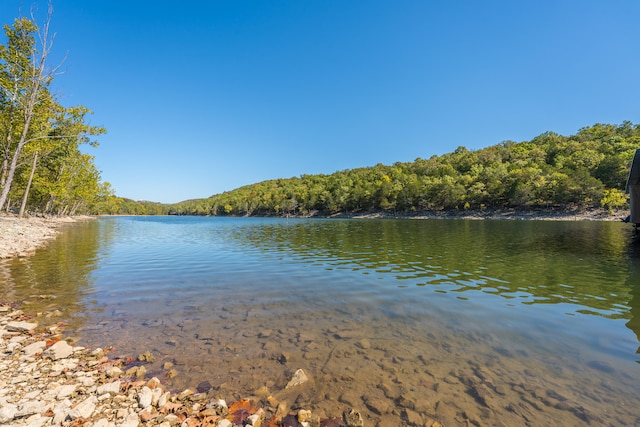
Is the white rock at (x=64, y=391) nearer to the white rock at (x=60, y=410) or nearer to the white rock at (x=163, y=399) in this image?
the white rock at (x=60, y=410)

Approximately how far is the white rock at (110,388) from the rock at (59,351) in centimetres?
207

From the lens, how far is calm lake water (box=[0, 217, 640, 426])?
17.1 ft

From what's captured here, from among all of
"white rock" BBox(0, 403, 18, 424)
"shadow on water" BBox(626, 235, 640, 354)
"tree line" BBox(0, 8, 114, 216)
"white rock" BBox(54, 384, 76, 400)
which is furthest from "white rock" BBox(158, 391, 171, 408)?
"tree line" BBox(0, 8, 114, 216)

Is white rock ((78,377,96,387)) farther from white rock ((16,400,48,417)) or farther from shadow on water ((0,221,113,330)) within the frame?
shadow on water ((0,221,113,330))

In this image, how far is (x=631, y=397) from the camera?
5.19 meters

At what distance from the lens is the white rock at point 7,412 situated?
3958 millimetres

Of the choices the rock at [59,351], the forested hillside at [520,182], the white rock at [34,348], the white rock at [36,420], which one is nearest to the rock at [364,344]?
the white rock at [36,420]

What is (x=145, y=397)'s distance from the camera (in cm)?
469

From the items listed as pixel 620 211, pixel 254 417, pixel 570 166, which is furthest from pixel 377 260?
pixel 570 166

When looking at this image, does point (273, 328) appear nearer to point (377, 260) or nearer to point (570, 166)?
point (377, 260)

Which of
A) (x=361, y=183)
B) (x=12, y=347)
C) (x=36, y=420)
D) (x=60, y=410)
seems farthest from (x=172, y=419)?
(x=361, y=183)

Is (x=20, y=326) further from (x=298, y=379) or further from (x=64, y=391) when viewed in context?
(x=298, y=379)

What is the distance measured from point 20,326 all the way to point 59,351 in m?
2.72

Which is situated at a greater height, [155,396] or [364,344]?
[155,396]
